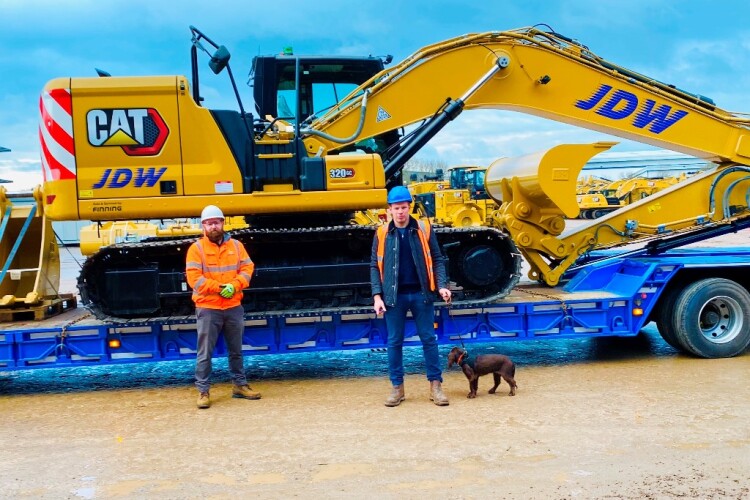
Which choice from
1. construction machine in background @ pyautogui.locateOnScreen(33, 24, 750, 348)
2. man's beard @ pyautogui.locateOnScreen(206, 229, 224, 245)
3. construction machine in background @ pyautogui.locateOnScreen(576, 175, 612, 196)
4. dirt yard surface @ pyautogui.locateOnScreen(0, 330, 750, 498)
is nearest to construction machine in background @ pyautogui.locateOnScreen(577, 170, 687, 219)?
construction machine in background @ pyautogui.locateOnScreen(576, 175, 612, 196)

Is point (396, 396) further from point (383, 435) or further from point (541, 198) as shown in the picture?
point (541, 198)

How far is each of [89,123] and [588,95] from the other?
206 inches

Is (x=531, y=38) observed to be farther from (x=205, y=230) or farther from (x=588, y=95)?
(x=205, y=230)

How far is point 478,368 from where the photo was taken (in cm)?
638

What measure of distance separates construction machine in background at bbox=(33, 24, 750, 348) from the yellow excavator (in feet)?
0.05

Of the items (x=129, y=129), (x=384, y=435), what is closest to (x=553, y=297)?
(x=384, y=435)

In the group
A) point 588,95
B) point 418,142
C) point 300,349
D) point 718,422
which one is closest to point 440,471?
point 718,422

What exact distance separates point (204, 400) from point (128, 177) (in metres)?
2.11

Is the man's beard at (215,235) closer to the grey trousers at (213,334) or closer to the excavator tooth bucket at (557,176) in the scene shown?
the grey trousers at (213,334)

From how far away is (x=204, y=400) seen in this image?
6.32 meters

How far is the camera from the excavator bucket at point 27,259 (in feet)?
24.3

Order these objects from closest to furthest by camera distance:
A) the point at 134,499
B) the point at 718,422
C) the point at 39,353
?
the point at 134,499 < the point at 718,422 < the point at 39,353

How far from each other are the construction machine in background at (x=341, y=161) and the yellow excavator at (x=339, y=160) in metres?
0.02

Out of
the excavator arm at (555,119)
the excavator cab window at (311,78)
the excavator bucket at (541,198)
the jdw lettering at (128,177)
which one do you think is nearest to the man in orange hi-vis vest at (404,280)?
the excavator arm at (555,119)
